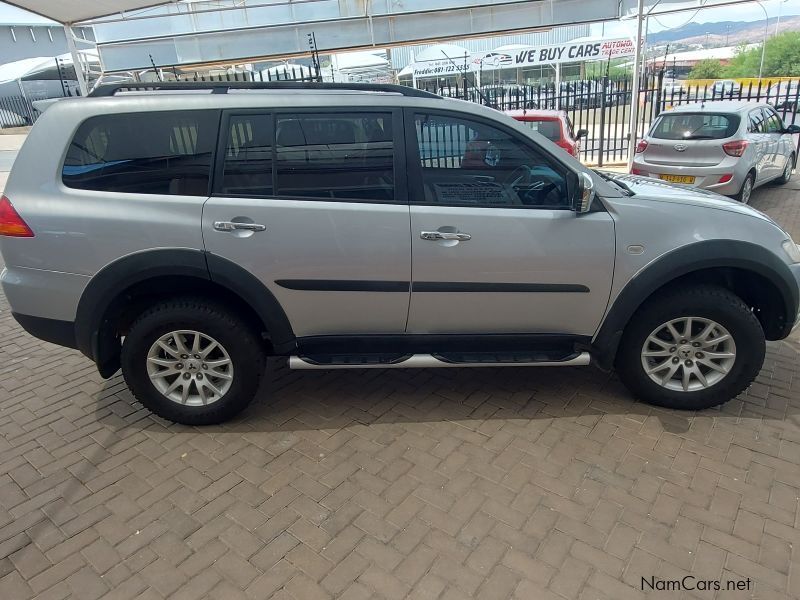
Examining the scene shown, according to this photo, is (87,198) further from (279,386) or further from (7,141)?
(7,141)

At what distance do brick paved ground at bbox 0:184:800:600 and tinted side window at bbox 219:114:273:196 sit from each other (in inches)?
55.3

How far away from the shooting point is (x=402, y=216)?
2.93 metres

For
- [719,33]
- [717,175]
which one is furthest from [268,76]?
[719,33]

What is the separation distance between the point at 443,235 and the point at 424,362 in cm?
75

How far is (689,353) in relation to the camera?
3.21 metres

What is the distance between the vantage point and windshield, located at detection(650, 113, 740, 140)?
7.63 m

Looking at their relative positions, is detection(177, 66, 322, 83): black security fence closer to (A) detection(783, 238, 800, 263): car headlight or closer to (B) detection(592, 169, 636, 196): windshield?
(B) detection(592, 169, 636, 196): windshield

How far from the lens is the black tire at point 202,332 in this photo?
120 inches

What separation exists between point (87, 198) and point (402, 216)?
Result: 1.69 m

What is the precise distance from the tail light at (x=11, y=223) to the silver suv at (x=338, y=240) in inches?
0.5

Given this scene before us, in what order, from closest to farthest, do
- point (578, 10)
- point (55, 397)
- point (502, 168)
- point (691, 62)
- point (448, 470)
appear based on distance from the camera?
point (448, 470)
point (502, 168)
point (55, 397)
point (578, 10)
point (691, 62)

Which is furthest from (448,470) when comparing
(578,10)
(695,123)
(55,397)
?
(578,10)

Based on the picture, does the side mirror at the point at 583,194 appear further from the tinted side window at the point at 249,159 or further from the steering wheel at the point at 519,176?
the tinted side window at the point at 249,159

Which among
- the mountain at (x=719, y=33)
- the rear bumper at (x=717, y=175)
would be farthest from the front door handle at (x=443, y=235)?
the mountain at (x=719, y=33)
